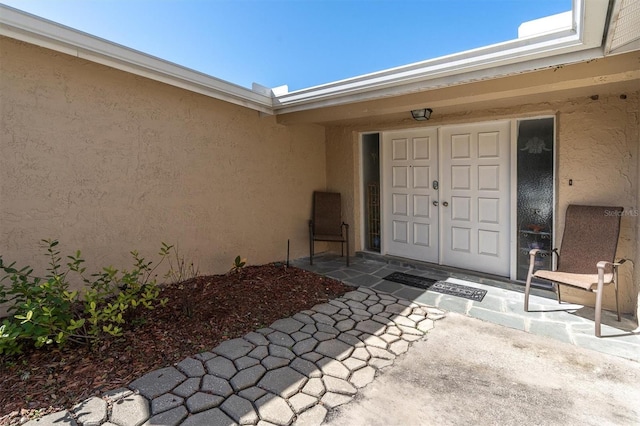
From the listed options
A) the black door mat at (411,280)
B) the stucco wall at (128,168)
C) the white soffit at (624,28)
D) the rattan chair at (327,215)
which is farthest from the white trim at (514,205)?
the stucco wall at (128,168)

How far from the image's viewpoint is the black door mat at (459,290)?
414cm

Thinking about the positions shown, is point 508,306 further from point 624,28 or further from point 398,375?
point 624,28

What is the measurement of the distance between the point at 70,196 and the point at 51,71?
126 cm

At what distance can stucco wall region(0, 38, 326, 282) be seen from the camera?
10.2 ft

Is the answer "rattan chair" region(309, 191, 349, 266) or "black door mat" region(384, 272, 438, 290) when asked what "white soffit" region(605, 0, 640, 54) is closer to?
"black door mat" region(384, 272, 438, 290)

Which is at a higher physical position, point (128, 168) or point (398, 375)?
point (128, 168)

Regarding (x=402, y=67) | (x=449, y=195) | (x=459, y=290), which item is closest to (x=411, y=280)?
(x=459, y=290)

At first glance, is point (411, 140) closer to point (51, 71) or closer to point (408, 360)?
point (408, 360)

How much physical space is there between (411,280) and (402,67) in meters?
2.93

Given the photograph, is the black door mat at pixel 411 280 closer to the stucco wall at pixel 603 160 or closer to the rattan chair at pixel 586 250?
the rattan chair at pixel 586 250

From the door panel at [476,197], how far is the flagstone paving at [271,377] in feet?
5.86

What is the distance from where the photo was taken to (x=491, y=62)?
2.95 metres

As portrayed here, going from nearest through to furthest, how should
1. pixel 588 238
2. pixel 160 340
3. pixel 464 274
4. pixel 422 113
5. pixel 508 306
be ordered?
pixel 160 340 → pixel 588 238 → pixel 508 306 → pixel 422 113 → pixel 464 274

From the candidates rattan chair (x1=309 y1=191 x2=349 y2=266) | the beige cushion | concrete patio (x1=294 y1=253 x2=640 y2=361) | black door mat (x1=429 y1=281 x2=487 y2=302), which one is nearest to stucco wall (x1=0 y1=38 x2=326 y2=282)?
rattan chair (x1=309 y1=191 x2=349 y2=266)
